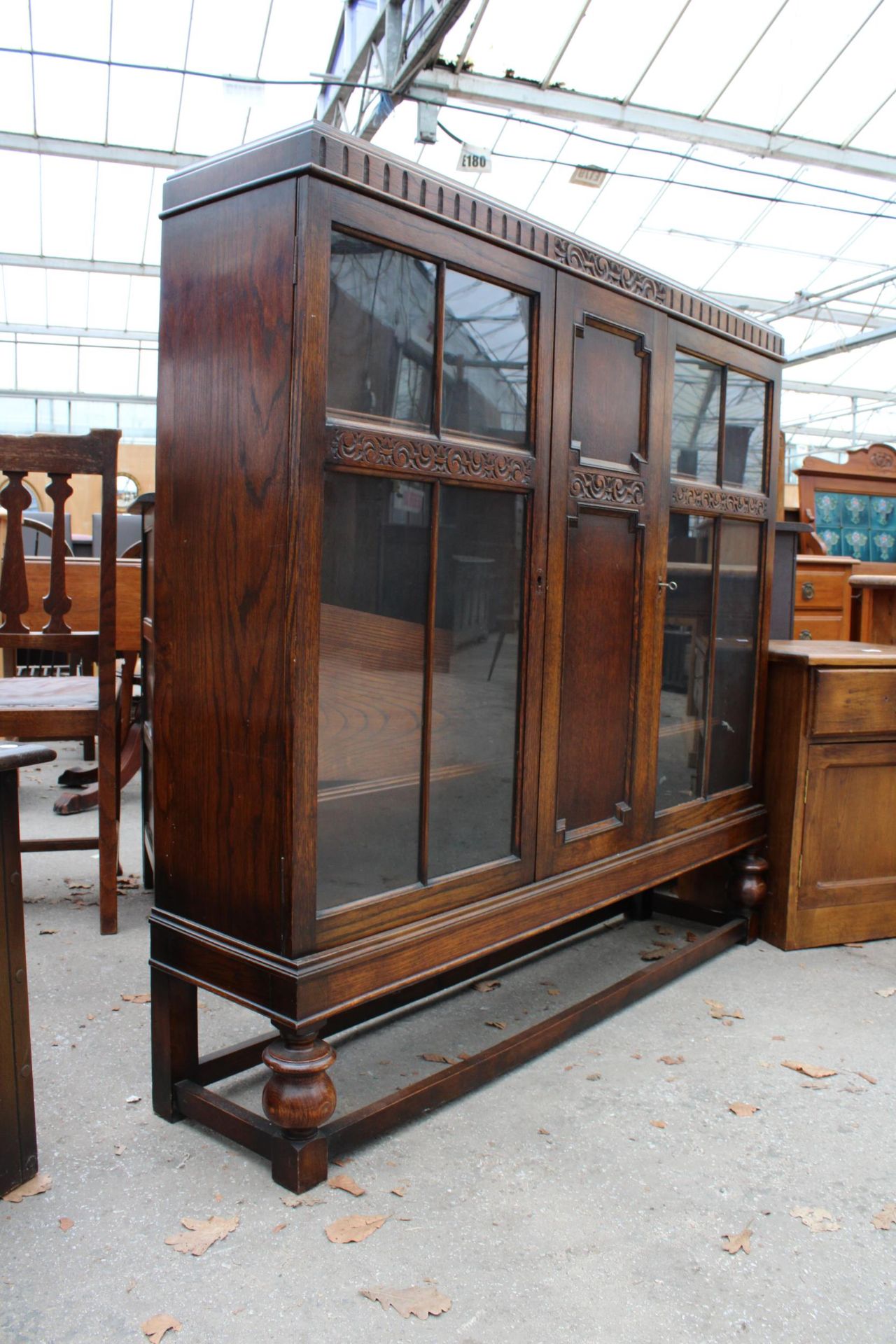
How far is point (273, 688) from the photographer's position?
1.42m

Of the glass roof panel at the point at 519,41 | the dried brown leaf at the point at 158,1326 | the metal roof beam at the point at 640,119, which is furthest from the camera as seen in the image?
the metal roof beam at the point at 640,119

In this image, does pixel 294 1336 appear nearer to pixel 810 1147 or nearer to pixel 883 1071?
pixel 810 1147

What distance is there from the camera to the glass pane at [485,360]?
161cm

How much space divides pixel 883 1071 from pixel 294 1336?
1254 millimetres

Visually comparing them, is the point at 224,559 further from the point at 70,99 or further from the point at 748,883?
the point at 70,99

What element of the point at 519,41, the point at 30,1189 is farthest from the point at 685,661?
the point at 519,41

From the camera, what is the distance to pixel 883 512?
5160mm

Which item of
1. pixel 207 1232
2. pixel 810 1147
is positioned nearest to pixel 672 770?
pixel 810 1147

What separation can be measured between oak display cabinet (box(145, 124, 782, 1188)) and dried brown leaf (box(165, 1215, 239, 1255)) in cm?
12

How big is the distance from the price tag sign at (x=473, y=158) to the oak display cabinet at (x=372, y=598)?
7278 millimetres

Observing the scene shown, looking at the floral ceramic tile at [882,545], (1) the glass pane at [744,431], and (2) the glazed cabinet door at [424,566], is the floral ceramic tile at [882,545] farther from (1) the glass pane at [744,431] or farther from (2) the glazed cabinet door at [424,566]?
(2) the glazed cabinet door at [424,566]

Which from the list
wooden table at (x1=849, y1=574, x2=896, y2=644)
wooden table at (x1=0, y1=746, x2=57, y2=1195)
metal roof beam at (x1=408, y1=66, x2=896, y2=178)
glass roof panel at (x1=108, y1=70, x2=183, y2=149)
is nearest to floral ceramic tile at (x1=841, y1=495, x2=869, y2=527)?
wooden table at (x1=849, y1=574, x2=896, y2=644)

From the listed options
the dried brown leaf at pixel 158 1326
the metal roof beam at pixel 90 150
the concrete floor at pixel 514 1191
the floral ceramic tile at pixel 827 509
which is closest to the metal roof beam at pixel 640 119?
the metal roof beam at pixel 90 150

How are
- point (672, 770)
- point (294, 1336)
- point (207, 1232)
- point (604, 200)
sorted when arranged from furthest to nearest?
point (604, 200), point (672, 770), point (207, 1232), point (294, 1336)
